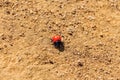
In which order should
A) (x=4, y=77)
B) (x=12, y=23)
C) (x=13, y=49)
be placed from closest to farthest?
1. (x=4, y=77)
2. (x=13, y=49)
3. (x=12, y=23)

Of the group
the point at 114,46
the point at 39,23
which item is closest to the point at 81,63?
the point at 114,46

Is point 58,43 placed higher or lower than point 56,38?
lower

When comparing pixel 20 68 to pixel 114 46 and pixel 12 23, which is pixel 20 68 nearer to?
pixel 12 23

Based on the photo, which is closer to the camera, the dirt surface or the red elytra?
the dirt surface

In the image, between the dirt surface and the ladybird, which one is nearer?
the dirt surface

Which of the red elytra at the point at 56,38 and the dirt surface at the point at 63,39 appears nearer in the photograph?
the dirt surface at the point at 63,39

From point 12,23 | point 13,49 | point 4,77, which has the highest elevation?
point 12,23

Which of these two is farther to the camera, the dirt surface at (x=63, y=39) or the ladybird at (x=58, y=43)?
the ladybird at (x=58, y=43)

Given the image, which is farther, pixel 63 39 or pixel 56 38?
pixel 63 39
